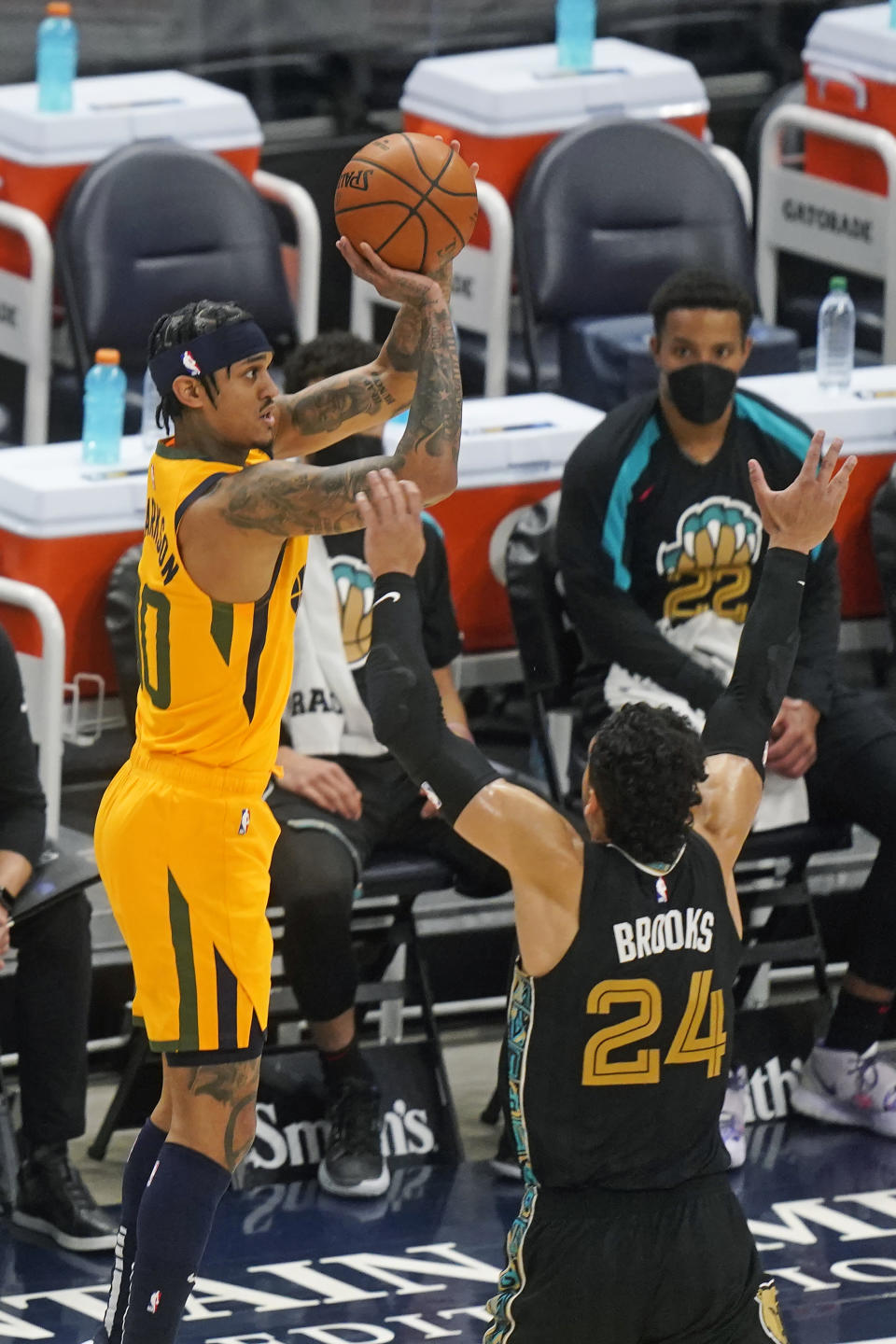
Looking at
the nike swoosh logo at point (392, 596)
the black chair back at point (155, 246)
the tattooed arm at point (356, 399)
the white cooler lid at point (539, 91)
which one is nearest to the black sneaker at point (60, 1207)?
the tattooed arm at point (356, 399)

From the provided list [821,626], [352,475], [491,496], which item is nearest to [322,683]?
[491,496]

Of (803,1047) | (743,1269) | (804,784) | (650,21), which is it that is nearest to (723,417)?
Answer: (804,784)

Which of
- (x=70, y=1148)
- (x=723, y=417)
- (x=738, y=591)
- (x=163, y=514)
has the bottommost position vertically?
(x=70, y=1148)

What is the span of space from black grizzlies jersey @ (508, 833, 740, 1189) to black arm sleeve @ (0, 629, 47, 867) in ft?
4.78

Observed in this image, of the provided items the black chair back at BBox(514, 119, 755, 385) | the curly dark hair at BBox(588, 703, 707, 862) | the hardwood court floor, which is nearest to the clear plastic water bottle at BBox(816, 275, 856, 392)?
the black chair back at BBox(514, 119, 755, 385)

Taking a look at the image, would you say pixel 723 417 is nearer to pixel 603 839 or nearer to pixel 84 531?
pixel 84 531

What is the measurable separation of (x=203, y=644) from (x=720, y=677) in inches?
69.7

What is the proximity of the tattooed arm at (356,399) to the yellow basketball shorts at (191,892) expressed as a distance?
23.1 inches

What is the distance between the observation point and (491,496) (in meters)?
5.74

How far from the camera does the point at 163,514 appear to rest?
3914 millimetres

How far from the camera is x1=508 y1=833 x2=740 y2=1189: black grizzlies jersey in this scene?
360cm

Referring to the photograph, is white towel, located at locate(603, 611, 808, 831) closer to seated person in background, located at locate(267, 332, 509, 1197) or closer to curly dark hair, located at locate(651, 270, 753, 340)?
seated person in background, located at locate(267, 332, 509, 1197)

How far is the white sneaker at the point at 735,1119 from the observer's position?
5.18 m

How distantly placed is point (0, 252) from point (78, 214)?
0.28 metres
